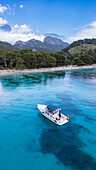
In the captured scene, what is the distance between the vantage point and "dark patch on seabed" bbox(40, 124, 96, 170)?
13.3 metres

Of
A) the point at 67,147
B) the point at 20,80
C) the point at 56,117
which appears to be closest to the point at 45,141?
the point at 67,147

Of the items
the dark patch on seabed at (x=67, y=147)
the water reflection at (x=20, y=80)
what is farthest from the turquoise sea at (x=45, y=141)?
the water reflection at (x=20, y=80)

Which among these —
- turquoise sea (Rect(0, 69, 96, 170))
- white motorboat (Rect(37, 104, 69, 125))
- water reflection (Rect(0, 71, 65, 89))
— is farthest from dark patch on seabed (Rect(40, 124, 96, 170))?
water reflection (Rect(0, 71, 65, 89))

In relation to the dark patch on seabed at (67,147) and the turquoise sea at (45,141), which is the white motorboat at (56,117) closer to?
the turquoise sea at (45,141)

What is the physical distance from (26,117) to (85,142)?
13.1 meters

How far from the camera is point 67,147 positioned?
1588 centimetres

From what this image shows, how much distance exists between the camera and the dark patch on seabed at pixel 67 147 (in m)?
13.3

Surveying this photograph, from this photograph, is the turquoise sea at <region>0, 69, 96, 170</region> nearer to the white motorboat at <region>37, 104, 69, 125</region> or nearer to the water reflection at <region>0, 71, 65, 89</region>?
the white motorboat at <region>37, 104, 69, 125</region>

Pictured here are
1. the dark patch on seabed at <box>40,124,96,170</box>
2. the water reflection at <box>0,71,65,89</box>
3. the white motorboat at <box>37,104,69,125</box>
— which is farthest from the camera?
the water reflection at <box>0,71,65,89</box>

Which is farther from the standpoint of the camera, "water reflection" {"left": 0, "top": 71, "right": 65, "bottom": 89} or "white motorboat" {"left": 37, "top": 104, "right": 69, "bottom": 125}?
"water reflection" {"left": 0, "top": 71, "right": 65, "bottom": 89}

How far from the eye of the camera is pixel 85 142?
55.7ft

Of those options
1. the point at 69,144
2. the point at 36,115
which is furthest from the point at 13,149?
the point at 36,115

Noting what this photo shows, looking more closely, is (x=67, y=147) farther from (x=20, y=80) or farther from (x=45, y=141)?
(x=20, y=80)

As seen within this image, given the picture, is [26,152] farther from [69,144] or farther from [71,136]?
[71,136]
